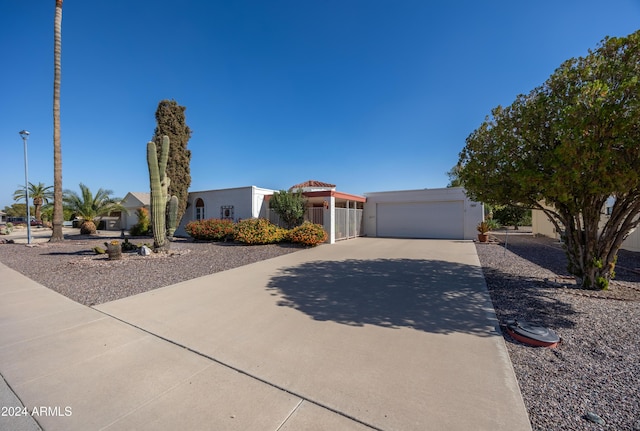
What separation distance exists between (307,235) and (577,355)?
10.4 metres

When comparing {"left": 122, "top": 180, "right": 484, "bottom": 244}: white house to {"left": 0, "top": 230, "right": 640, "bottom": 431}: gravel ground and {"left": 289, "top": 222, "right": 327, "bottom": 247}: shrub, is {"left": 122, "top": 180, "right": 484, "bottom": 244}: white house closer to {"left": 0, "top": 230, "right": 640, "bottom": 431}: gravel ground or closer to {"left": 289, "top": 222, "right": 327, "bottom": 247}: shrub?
{"left": 289, "top": 222, "right": 327, "bottom": 247}: shrub

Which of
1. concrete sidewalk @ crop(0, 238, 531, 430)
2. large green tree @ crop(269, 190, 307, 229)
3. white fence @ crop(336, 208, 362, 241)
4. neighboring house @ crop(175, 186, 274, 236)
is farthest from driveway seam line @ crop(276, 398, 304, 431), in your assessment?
neighboring house @ crop(175, 186, 274, 236)

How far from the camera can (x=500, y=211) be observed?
27828 mm

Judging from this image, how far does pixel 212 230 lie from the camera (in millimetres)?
14992

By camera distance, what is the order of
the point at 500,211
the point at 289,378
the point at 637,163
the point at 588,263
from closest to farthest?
the point at 289,378
the point at 637,163
the point at 588,263
the point at 500,211

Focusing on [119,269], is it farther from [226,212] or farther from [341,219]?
[341,219]

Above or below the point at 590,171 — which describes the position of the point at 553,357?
below

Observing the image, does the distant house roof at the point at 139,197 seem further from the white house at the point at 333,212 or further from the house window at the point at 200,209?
the white house at the point at 333,212

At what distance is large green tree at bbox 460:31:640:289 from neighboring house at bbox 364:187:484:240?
34.3 feet

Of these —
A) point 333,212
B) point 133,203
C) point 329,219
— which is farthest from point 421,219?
point 133,203

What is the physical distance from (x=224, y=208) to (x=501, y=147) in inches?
611

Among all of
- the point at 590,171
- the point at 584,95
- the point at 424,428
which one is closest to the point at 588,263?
the point at 590,171

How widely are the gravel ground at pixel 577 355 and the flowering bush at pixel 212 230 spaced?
489 inches

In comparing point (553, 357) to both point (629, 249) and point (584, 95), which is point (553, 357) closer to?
point (584, 95)
